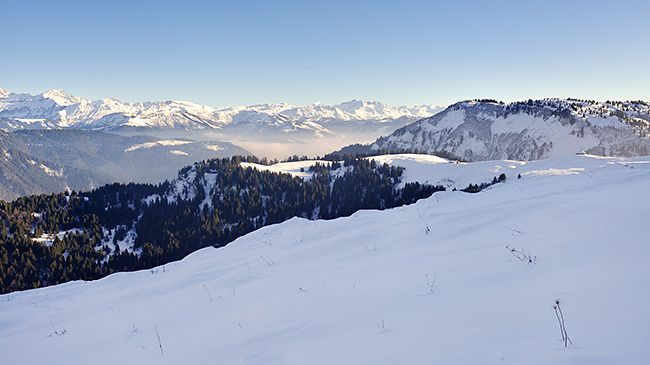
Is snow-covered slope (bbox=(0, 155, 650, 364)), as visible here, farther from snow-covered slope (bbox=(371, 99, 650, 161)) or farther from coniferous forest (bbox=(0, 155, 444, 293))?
snow-covered slope (bbox=(371, 99, 650, 161))

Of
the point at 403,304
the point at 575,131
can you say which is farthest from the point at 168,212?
the point at 575,131

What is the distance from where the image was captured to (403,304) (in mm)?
5930

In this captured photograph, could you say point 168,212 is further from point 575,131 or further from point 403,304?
point 575,131

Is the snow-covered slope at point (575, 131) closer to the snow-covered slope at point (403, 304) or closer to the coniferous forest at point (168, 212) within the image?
the coniferous forest at point (168, 212)

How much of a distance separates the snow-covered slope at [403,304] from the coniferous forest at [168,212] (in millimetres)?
94096

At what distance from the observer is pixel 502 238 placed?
28.2ft

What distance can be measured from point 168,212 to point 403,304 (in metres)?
142

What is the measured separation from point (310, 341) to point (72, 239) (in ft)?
399

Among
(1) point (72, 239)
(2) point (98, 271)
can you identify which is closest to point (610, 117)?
(2) point (98, 271)

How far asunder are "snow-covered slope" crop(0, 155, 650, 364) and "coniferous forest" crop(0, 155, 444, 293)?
94096 mm

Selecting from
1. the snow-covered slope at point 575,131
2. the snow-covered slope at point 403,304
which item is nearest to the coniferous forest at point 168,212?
the snow-covered slope at point 403,304

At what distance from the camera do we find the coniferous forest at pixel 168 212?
8788 cm

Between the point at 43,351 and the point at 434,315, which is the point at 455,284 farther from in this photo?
the point at 43,351

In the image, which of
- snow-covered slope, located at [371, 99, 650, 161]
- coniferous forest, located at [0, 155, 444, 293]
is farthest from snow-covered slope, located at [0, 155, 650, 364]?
snow-covered slope, located at [371, 99, 650, 161]
